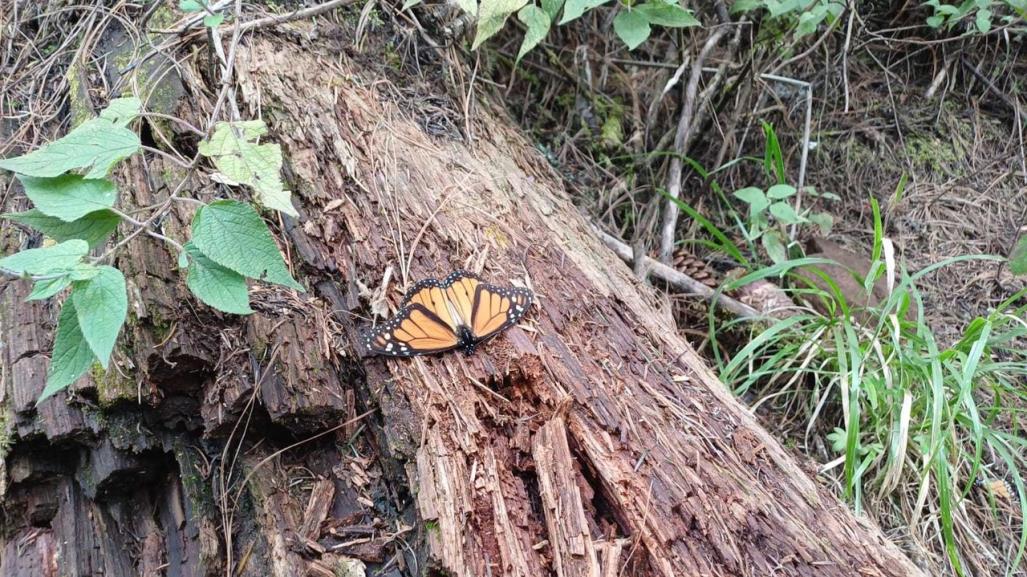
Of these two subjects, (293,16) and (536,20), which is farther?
(293,16)

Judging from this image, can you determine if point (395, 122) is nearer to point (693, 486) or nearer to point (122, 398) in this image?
point (122, 398)

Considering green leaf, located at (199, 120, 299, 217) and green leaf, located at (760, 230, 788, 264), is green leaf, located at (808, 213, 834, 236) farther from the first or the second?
green leaf, located at (199, 120, 299, 217)

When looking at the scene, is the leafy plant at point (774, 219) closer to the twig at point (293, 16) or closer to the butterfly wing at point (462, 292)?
the butterfly wing at point (462, 292)

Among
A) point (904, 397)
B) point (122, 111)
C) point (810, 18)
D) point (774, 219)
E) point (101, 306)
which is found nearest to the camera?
point (101, 306)

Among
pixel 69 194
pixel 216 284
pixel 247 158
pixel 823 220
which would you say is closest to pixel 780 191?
pixel 823 220

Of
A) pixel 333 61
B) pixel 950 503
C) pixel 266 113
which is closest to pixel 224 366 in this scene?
pixel 266 113

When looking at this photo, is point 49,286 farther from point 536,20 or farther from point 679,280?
point 679,280
